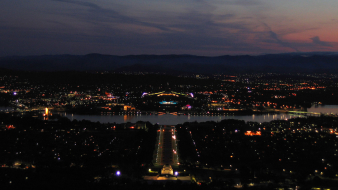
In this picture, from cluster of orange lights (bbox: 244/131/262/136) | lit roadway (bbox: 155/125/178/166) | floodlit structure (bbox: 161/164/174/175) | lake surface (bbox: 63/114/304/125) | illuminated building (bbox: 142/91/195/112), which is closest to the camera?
floodlit structure (bbox: 161/164/174/175)

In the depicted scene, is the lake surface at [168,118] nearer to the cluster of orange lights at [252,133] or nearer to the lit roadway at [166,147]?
the lit roadway at [166,147]

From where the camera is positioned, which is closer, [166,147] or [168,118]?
[166,147]

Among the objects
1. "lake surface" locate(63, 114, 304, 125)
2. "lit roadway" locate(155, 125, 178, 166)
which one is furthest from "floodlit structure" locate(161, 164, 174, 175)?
"lake surface" locate(63, 114, 304, 125)

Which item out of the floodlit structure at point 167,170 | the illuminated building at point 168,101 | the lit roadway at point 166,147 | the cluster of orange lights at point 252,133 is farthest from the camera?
the illuminated building at point 168,101

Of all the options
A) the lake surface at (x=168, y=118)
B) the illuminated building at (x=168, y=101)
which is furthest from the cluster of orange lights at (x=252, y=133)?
the illuminated building at (x=168, y=101)

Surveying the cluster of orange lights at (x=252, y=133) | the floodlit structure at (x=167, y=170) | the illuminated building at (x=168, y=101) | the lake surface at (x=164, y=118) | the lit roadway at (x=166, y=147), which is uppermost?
the illuminated building at (x=168, y=101)

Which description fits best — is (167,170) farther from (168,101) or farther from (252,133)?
(168,101)

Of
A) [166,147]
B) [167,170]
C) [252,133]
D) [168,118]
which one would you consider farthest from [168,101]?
[167,170]

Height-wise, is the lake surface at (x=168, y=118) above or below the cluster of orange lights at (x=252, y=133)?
above

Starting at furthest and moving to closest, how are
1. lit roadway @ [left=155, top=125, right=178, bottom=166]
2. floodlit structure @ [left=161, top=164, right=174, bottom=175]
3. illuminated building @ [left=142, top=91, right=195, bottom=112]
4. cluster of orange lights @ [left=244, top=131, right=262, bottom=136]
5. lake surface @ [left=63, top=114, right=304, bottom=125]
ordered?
illuminated building @ [left=142, top=91, right=195, bottom=112]
lake surface @ [left=63, top=114, right=304, bottom=125]
cluster of orange lights @ [left=244, top=131, right=262, bottom=136]
lit roadway @ [left=155, top=125, right=178, bottom=166]
floodlit structure @ [left=161, top=164, right=174, bottom=175]

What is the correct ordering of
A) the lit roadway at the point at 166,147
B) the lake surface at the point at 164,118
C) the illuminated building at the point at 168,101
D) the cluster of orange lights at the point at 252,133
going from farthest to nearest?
the illuminated building at the point at 168,101 → the lake surface at the point at 164,118 → the cluster of orange lights at the point at 252,133 → the lit roadway at the point at 166,147

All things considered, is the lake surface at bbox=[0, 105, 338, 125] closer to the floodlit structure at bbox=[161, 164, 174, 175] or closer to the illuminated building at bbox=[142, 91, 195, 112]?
the illuminated building at bbox=[142, 91, 195, 112]

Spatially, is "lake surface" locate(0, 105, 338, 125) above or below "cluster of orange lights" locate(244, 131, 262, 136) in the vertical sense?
above
